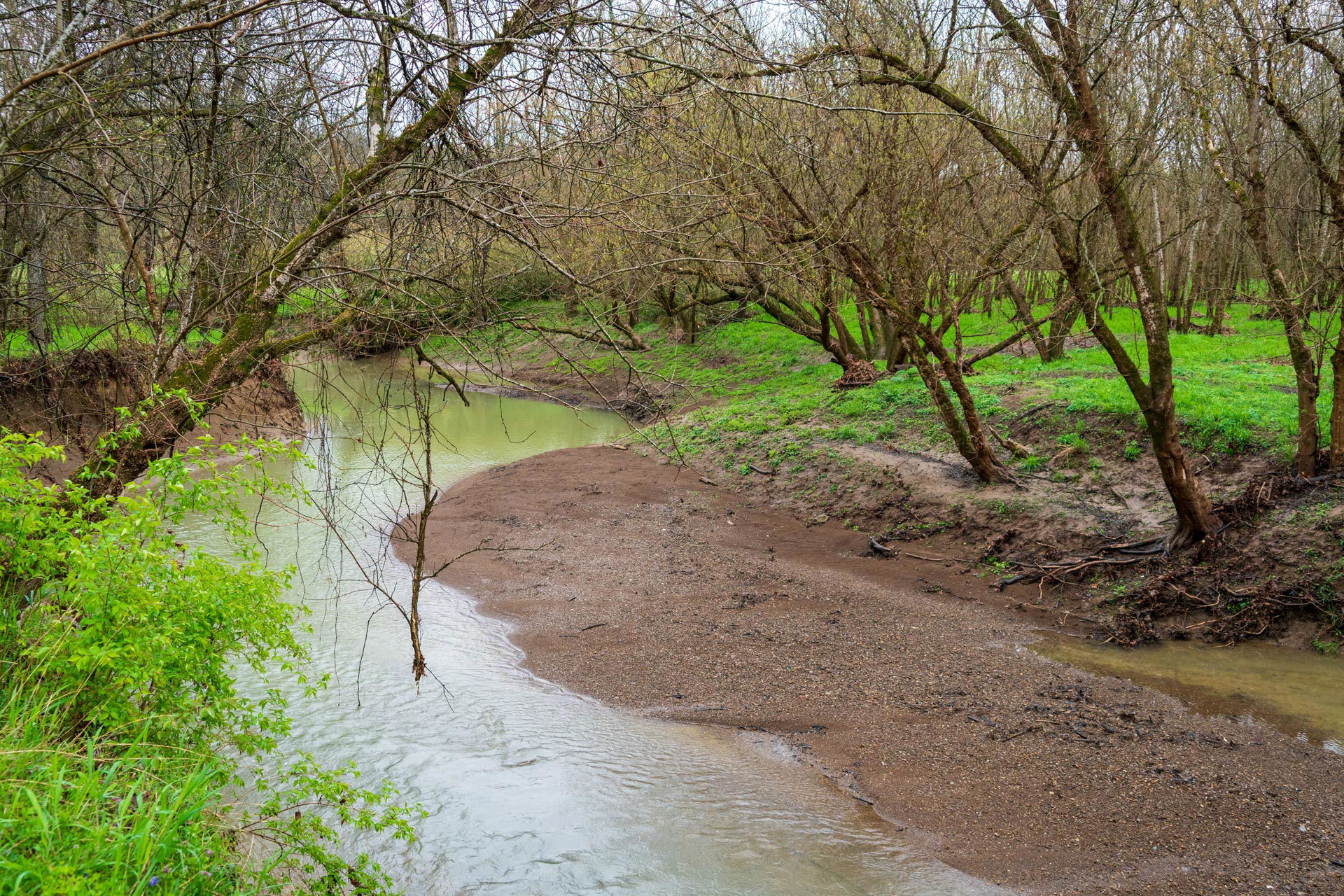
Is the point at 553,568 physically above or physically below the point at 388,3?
below

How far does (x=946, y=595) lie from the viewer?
8.41m

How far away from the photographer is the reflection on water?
5.71 metres

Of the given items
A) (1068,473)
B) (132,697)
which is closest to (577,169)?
(132,697)

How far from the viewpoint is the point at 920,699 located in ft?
20.8

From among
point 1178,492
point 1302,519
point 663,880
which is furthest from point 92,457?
point 1302,519

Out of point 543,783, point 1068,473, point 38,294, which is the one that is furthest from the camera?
point 1068,473

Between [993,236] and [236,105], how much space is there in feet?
35.3

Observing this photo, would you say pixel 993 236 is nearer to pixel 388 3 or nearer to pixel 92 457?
pixel 388 3

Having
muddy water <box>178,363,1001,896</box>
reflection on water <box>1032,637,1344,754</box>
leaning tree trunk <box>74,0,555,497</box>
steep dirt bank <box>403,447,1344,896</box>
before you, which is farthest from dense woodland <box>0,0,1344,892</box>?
steep dirt bank <box>403,447,1344,896</box>

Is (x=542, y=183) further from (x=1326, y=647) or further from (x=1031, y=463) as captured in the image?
(x=1031, y=463)

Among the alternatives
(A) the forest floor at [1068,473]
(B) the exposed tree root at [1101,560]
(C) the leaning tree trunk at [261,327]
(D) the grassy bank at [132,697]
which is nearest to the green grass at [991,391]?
(A) the forest floor at [1068,473]

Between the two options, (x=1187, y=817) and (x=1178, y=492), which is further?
(x=1178, y=492)

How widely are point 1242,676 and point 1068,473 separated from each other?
3.83 meters

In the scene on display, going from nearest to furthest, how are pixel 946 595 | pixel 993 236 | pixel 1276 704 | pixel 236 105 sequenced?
pixel 236 105 < pixel 1276 704 < pixel 946 595 < pixel 993 236
